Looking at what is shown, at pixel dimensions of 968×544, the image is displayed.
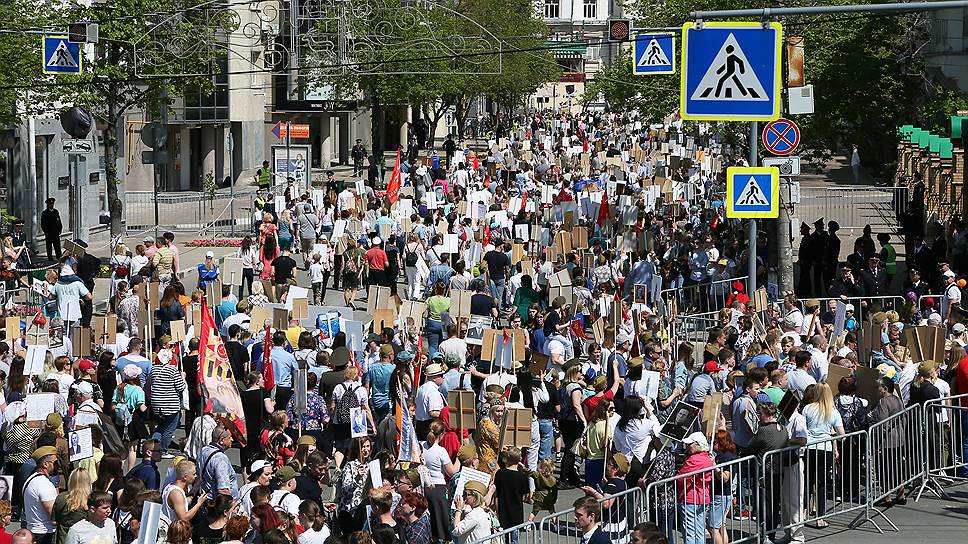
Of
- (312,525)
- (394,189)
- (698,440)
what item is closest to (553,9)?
(394,189)

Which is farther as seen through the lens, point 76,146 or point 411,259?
point 76,146

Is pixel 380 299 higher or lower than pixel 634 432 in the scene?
higher

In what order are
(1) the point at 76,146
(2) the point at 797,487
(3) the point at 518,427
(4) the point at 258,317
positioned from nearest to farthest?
(2) the point at 797,487 < (3) the point at 518,427 < (4) the point at 258,317 < (1) the point at 76,146

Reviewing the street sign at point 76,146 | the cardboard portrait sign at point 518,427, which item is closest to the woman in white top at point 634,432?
the cardboard portrait sign at point 518,427

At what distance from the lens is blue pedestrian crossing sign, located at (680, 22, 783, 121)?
14859 mm

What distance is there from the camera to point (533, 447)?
47.5ft

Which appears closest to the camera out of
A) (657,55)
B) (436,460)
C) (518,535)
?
(518,535)

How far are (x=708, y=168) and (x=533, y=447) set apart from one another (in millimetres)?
29747

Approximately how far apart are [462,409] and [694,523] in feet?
11.8

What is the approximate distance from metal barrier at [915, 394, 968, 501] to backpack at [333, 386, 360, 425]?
527 centimetres

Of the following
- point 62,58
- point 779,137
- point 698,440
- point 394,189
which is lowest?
point 698,440

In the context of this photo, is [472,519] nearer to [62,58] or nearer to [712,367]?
[712,367]

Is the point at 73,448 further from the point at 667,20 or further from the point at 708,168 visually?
the point at 708,168

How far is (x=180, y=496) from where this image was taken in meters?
11.7
